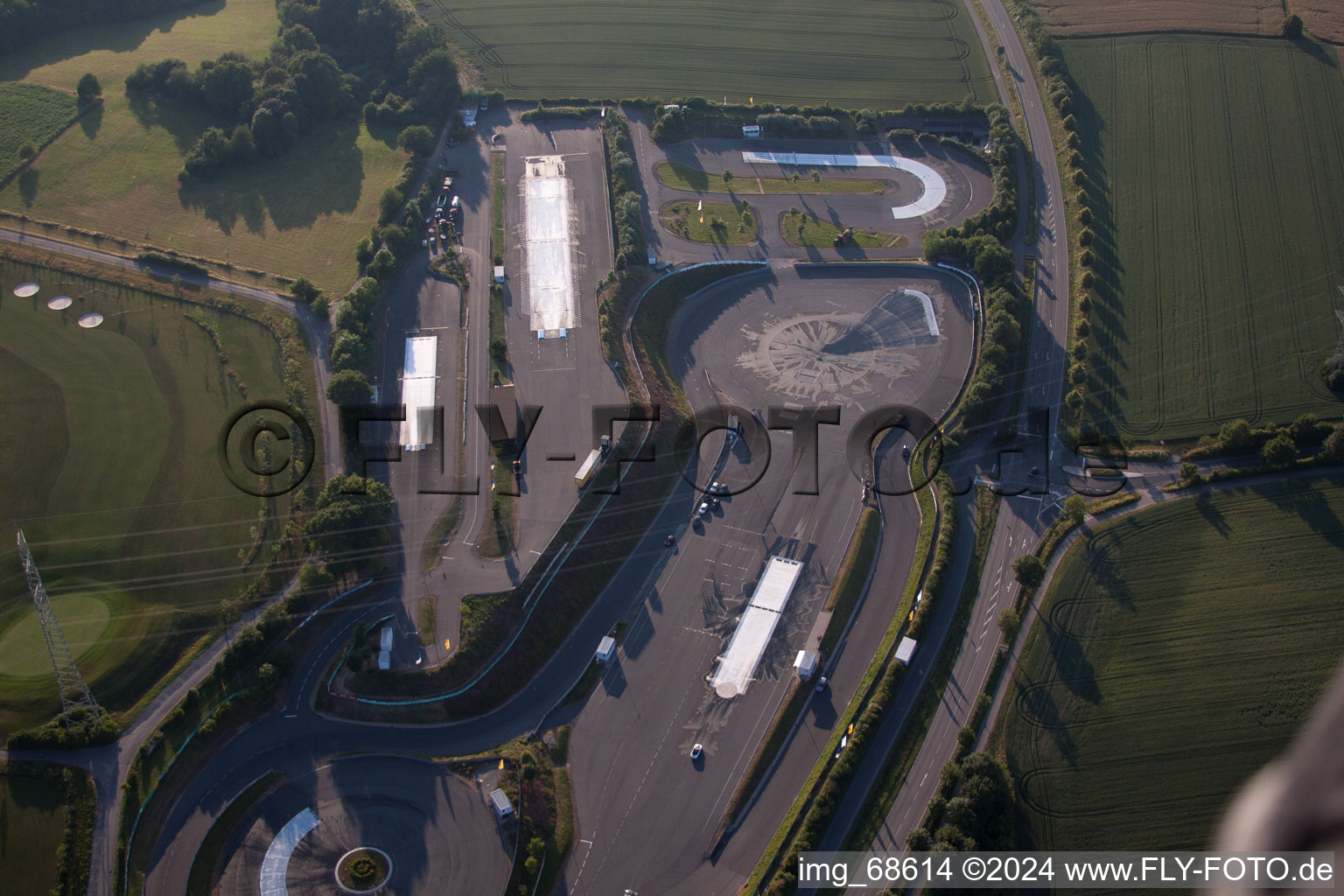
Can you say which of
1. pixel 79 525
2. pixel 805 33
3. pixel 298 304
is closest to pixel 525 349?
pixel 298 304

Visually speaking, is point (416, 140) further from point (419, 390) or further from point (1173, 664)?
point (1173, 664)

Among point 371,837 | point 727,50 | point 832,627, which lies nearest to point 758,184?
point 727,50

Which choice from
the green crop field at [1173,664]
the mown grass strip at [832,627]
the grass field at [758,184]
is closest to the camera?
the green crop field at [1173,664]

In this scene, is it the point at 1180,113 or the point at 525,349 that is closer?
the point at 525,349

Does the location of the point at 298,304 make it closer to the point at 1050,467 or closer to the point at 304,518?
the point at 304,518

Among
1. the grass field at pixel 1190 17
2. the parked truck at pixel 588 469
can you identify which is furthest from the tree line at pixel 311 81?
the grass field at pixel 1190 17

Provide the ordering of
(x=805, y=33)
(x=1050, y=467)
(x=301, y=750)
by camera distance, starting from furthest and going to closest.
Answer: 1. (x=805, y=33)
2. (x=1050, y=467)
3. (x=301, y=750)

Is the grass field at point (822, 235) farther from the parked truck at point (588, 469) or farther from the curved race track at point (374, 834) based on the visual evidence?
the curved race track at point (374, 834)
